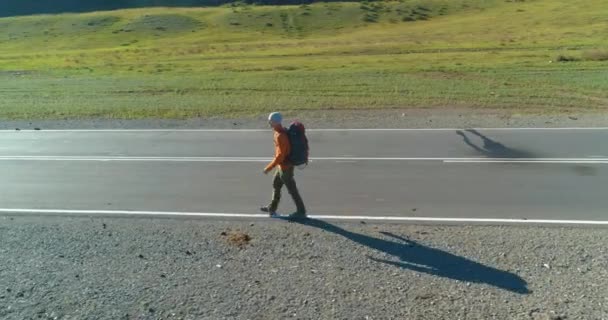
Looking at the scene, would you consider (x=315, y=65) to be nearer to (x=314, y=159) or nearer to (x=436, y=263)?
(x=314, y=159)

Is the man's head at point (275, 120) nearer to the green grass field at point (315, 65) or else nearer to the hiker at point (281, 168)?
the hiker at point (281, 168)

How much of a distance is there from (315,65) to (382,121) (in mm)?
17100

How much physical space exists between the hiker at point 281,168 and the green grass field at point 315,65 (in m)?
10.9

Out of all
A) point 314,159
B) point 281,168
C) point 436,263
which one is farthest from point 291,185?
point 314,159

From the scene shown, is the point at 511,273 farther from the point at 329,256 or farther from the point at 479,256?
the point at 329,256

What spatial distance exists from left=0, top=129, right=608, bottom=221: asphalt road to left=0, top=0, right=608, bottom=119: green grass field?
14.7 ft

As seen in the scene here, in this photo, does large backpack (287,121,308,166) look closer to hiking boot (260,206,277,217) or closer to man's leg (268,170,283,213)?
man's leg (268,170,283,213)

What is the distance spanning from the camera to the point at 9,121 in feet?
66.2

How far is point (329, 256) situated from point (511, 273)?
2034 millimetres

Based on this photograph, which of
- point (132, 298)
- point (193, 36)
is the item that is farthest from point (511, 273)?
point (193, 36)

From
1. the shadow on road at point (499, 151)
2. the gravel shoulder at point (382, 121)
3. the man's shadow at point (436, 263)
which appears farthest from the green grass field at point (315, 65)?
the man's shadow at point (436, 263)

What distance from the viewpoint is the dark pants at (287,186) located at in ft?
30.9

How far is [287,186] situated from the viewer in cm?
948

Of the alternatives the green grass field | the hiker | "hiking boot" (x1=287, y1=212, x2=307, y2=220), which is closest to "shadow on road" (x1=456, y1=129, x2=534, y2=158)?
the green grass field
